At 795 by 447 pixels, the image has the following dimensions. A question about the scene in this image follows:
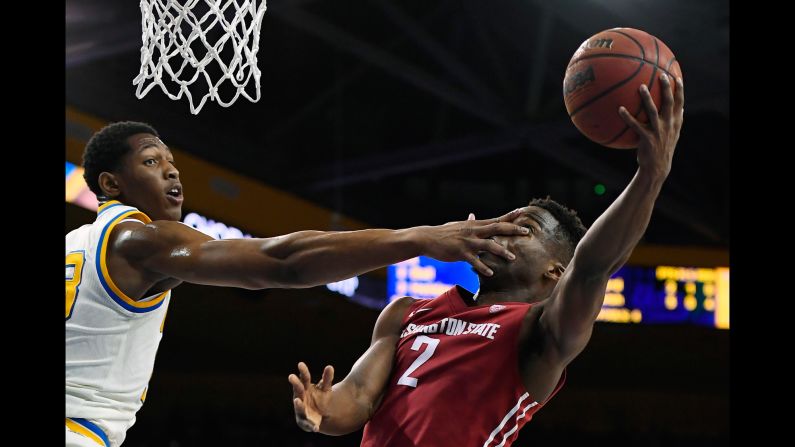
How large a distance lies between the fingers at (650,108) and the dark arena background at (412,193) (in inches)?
256

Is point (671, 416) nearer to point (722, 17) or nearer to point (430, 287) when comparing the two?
point (430, 287)

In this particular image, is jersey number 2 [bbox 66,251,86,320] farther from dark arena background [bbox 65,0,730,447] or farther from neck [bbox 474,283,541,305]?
dark arena background [bbox 65,0,730,447]

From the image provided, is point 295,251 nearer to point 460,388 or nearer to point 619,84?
point 460,388

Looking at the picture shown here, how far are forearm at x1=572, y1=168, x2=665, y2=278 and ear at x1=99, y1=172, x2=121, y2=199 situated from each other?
74.5 inches

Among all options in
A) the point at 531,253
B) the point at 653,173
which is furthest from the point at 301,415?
the point at 653,173

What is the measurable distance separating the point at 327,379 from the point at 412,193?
10233mm

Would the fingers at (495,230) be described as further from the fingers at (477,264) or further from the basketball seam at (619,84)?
the basketball seam at (619,84)

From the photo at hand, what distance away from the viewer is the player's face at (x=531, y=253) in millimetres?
3543

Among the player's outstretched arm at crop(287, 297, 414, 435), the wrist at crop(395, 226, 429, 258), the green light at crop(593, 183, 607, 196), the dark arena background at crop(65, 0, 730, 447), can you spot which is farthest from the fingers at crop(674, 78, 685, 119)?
the green light at crop(593, 183, 607, 196)

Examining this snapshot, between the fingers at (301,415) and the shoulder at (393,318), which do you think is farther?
the shoulder at (393,318)

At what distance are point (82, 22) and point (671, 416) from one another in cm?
850

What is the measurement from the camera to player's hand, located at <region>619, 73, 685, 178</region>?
2.69 meters

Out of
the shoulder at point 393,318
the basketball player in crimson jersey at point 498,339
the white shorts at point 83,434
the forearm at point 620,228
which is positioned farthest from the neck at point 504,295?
the white shorts at point 83,434

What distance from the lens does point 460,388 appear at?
330cm
